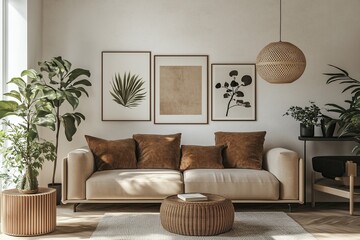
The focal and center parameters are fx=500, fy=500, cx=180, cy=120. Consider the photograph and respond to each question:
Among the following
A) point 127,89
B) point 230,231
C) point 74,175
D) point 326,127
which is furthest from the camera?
point 127,89

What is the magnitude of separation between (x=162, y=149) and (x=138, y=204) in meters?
0.74

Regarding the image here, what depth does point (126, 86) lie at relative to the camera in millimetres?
6418

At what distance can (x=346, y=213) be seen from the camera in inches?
224

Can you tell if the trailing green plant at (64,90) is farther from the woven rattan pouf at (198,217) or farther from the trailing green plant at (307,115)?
the trailing green plant at (307,115)

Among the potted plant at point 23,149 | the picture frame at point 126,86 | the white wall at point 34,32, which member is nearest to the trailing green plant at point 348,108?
the picture frame at point 126,86

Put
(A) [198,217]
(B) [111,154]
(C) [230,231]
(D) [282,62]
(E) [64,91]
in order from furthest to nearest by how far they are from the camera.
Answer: (B) [111,154] → (E) [64,91] → (D) [282,62] → (C) [230,231] → (A) [198,217]

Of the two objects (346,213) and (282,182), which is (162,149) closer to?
(282,182)

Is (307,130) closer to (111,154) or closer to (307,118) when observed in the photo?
(307,118)

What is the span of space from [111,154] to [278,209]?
2047 millimetres

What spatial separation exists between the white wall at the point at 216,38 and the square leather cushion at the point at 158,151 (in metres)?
0.36

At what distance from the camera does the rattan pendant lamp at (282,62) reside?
5.09 meters

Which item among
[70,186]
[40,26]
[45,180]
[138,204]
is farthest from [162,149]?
[40,26]

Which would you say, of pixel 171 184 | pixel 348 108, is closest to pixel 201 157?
pixel 171 184

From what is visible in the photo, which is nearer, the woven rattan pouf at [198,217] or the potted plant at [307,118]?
the woven rattan pouf at [198,217]
